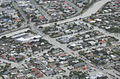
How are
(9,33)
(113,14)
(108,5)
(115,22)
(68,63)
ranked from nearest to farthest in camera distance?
(68,63) → (9,33) → (115,22) → (113,14) → (108,5)

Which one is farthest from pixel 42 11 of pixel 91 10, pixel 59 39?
pixel 59 39

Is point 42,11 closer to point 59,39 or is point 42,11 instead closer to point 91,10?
point 91,10

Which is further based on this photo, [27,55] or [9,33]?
[9,33]

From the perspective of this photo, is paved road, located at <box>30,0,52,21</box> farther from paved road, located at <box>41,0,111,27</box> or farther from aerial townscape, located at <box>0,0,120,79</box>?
paved road, located at <box>41,0,111,27</box>

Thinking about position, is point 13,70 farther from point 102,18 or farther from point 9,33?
point 102,18

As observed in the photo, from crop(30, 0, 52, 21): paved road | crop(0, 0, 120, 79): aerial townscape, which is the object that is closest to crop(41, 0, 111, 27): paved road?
crop(0, 0, 120, 79): aerial townscape

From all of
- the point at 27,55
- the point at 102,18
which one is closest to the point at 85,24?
the point at 102,18

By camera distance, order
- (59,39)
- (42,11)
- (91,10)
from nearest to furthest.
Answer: (59,39) < (42,11) < (91,10)

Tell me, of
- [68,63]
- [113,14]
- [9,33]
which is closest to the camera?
[68,63]

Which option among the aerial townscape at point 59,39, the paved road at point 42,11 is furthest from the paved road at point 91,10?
the paved road at point 42,11
